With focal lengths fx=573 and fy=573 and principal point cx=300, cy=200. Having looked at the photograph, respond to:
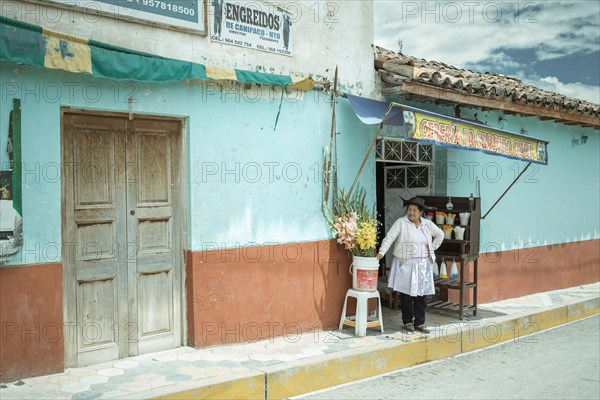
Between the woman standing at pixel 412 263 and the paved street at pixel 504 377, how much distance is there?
29.0 inches

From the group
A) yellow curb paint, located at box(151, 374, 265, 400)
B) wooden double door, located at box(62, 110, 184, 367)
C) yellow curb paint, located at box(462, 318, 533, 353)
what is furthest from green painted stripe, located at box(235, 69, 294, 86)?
yellow curb paint, located at box(462, 318, 533, 353)

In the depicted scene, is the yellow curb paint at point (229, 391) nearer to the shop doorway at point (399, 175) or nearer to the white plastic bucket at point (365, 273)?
the white plastic bucket at point (365, 273)

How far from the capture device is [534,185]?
34.1 feet

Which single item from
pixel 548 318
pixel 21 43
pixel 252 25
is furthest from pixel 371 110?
pixel 548 318

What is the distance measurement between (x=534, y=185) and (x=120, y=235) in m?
7.67

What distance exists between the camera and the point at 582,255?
11.8m

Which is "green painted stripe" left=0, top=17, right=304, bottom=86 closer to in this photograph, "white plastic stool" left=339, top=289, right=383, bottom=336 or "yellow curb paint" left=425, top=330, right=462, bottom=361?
"white plastic stool" left=339, top=289, right=383, bottom=336

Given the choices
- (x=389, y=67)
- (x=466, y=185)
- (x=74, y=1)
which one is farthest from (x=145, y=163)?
(x=466, y=185)

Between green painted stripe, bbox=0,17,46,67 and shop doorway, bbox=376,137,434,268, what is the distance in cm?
482

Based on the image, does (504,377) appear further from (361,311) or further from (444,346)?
(361,311)

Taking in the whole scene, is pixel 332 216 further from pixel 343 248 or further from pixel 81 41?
pixel 81 41

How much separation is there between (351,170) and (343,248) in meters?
1.02

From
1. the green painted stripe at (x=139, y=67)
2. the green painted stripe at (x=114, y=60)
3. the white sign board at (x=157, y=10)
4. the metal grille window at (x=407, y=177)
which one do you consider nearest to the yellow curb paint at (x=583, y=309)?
the metal grille window at (x=407, y=177)

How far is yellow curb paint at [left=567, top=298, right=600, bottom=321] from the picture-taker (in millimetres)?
9352
